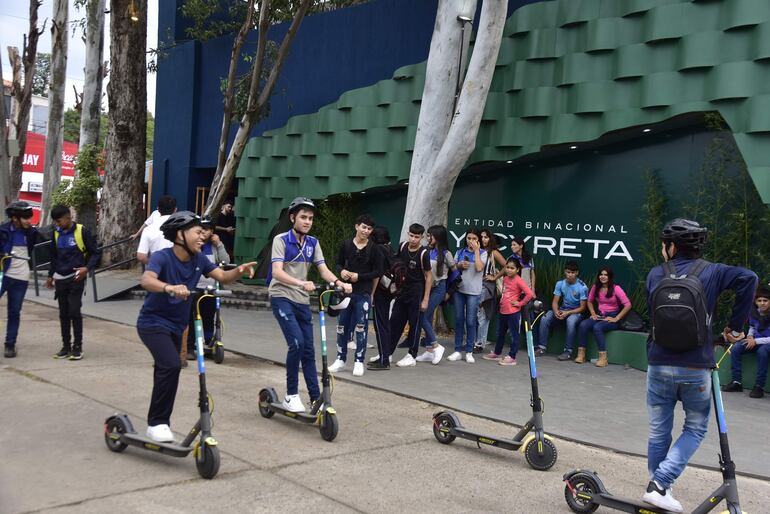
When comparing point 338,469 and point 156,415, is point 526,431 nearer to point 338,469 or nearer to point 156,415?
point 338,469

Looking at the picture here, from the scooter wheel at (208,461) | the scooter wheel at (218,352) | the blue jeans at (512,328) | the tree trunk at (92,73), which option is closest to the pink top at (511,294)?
the blue jeans at (512,328)

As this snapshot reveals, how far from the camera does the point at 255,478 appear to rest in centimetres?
558

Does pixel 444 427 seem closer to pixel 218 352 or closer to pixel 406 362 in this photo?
pixel 406 362

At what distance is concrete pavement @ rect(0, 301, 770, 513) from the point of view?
5.16 metres

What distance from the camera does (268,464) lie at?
19.5 ft

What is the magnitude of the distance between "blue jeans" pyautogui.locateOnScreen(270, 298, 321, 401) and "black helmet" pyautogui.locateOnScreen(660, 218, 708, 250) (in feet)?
10.4

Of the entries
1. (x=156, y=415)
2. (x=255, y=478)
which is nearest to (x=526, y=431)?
(x=255, y=478)

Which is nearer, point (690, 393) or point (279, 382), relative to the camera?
point (690, 393)

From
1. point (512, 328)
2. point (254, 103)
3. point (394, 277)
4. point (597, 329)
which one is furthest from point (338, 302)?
point (254, 103)

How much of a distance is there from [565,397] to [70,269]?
5.85 metres

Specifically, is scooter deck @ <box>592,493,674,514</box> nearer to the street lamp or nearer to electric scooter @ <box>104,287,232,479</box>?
electric scooter @ <box>104,287,232,479</box>

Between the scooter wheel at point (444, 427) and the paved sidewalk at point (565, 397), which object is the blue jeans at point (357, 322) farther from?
the scooter wheel at point (444, 427)

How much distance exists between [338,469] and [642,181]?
316 inches

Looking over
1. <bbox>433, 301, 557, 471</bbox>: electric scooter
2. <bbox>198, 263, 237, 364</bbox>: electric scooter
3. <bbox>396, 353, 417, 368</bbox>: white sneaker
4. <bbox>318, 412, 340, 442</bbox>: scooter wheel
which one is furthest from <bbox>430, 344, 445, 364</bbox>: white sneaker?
<bbox>318, 412, 340, 442</bbox>: scooter wheel
